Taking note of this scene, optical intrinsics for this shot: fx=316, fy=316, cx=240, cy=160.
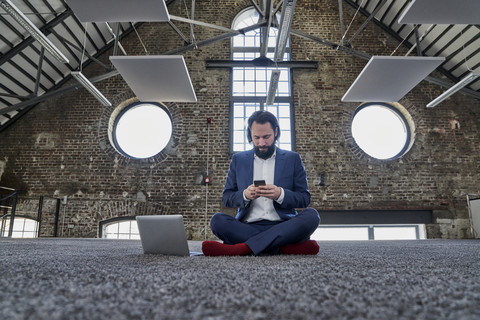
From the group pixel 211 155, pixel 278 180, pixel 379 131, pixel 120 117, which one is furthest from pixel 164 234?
pixel 379 131

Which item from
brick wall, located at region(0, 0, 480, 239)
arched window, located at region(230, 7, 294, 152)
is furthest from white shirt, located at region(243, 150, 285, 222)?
arched window, located at region(230, 7, 294, 152)

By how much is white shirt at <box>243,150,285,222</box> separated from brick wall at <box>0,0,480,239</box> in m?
4.89

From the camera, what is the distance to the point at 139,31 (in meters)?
8.00

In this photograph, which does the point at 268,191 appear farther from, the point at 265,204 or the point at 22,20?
the point at 22,20

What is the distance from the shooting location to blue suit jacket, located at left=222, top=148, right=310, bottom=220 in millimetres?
2158

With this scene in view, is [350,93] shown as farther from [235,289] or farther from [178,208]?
[235,289]

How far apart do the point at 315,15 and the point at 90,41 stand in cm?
557

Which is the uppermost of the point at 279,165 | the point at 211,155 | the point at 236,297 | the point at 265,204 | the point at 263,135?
the point at 211,155

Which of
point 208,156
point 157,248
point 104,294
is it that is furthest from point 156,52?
point 104,294

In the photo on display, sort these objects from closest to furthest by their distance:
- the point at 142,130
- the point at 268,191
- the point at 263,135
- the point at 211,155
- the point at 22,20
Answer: the point at 268,191 < the point at 263,135 < the point at 22,20 < the point at 211,155 < the point at 142,130

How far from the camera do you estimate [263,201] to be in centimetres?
221

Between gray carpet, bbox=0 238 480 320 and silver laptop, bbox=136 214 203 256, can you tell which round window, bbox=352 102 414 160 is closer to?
silver laptop, bbox=136 214 203 256

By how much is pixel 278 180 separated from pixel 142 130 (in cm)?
613

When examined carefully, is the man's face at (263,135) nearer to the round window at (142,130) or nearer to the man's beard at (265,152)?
the man's beard at (265,152)
